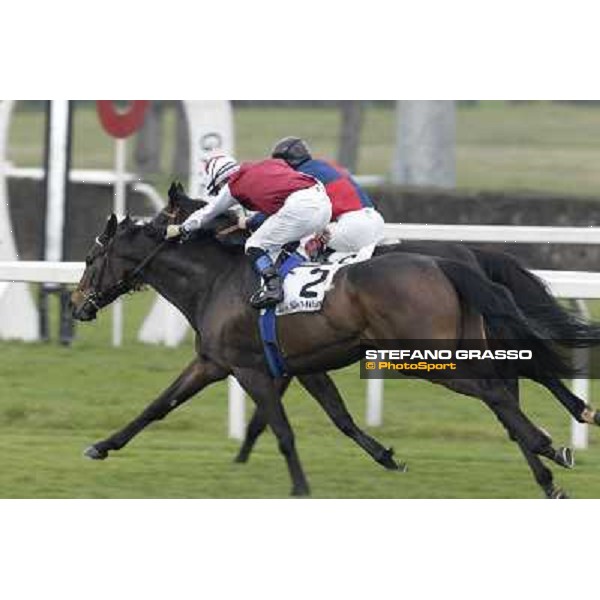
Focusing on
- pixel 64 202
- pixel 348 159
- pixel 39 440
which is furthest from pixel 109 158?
pixel 39 440

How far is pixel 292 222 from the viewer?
9.73m

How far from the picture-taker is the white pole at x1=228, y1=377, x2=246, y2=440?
36.4 ft

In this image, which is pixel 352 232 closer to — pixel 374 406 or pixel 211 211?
pixel 211 211

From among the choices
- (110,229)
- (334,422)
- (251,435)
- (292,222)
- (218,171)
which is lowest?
(251,435)

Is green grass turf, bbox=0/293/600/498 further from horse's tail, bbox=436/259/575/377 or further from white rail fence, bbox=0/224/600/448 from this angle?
horse's tail, bbox=436/259/575/377

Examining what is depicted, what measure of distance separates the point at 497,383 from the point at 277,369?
3.52 feet

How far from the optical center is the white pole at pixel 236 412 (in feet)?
36.4

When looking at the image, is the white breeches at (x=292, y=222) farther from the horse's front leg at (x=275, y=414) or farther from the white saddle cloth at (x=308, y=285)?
the horse's front leg at (x=275, y=414)

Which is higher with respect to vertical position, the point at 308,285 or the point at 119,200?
the point at 308,285

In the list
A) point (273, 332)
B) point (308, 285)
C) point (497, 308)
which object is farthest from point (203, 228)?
point (497, 308)

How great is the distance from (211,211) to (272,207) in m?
0.32

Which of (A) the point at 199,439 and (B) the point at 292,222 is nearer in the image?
(B) the point at 292,222

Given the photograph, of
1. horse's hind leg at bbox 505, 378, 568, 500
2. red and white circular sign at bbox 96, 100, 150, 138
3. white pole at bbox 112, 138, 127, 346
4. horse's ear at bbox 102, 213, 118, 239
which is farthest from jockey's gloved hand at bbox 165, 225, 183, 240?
red and white circular sign at bbox 96, 100, 150, 138

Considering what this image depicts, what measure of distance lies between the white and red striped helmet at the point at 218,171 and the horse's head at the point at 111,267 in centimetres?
41
